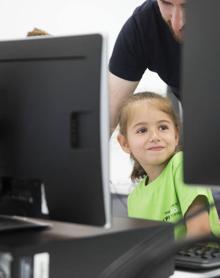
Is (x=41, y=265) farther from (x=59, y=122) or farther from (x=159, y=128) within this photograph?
(x=159, y=128)

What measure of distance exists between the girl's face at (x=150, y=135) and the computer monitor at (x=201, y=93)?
997mm

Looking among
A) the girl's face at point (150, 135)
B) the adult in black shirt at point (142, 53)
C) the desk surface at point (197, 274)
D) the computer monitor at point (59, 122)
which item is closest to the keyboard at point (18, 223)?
the computer monitor at point (59, 122)

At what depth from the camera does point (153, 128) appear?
1.72 meters

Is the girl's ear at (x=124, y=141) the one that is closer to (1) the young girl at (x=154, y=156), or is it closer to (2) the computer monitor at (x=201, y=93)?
(1) the young girl at (x=154, y=156)

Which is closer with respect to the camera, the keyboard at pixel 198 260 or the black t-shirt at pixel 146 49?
the keyboard at pixel 198 260

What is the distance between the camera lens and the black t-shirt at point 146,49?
2.29 meters

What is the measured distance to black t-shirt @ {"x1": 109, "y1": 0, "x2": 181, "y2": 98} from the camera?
2291mm

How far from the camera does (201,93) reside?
67 centimetres

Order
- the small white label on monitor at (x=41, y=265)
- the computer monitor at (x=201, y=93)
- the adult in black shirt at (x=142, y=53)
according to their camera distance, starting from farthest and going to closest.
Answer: the adult in black shirt at (x=142, y=53) < the small white label on monitor at (x=41, y=265) < the computer monitor at (x=201, y=93)

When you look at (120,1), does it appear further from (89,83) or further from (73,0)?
(89,83)

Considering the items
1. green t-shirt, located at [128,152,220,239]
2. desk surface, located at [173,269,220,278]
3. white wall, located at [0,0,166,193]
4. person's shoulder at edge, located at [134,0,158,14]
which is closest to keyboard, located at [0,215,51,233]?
desk surface, located at [173,269,220,278]

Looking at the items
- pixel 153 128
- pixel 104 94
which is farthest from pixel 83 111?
pixel 153 128

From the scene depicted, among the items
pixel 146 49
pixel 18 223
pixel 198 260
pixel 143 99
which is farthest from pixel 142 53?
pixel 18 223

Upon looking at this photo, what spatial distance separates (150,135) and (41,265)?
36.3 inches
